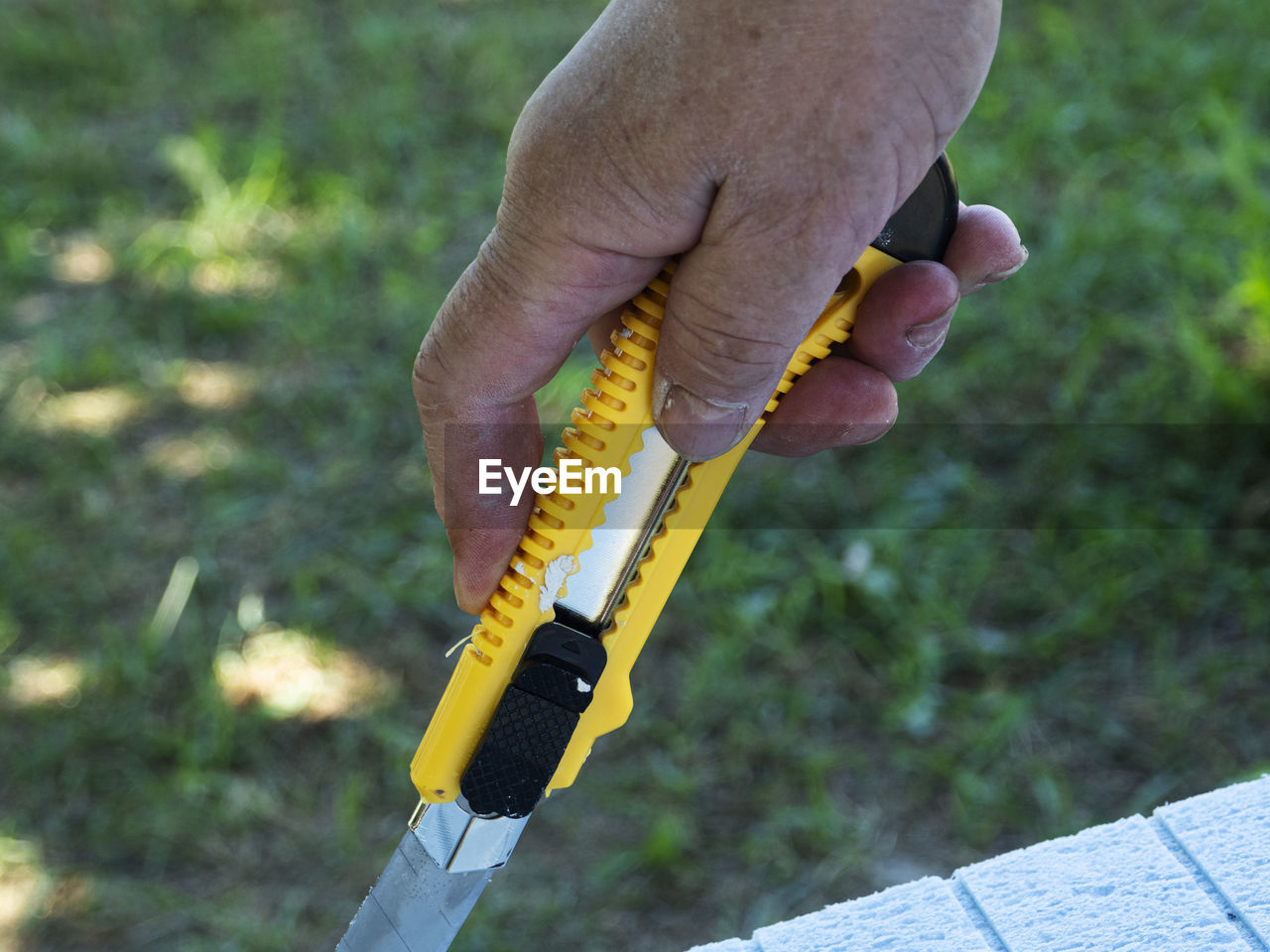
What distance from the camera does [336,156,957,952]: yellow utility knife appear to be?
97cm

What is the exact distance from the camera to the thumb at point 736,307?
870 millimetres

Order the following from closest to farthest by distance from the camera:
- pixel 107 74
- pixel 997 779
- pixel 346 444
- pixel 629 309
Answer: pixel 629 309 < pixel 997 779 < pixel 346 444 < pixel 107 74

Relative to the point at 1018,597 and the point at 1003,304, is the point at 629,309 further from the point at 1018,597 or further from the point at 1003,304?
the point at 1003,304

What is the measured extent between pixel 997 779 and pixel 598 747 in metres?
0.65

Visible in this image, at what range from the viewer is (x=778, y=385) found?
1.05 meters

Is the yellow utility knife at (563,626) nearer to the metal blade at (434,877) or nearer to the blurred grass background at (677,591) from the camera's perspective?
the metal blade at (434,877)

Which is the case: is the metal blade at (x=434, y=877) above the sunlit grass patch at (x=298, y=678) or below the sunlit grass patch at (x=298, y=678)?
above

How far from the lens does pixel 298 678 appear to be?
203 centimetres

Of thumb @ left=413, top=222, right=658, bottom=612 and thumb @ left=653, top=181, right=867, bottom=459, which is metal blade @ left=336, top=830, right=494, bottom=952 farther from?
thumb @ left=653, top=181, right=867, bottom=459

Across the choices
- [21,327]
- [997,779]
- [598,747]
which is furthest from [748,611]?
[21,327]

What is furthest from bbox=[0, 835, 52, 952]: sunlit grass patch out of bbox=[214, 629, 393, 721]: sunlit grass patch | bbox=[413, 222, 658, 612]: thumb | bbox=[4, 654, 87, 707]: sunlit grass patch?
bbox=[413, 222, 658, 612]: thumb

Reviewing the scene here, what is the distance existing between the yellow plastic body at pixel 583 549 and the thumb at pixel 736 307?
0.03m

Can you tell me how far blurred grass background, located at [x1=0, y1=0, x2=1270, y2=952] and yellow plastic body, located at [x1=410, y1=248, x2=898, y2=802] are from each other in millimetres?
841

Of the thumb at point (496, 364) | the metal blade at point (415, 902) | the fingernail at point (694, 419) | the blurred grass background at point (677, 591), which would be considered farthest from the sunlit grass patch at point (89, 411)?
the fingernail at point (694, 419)
